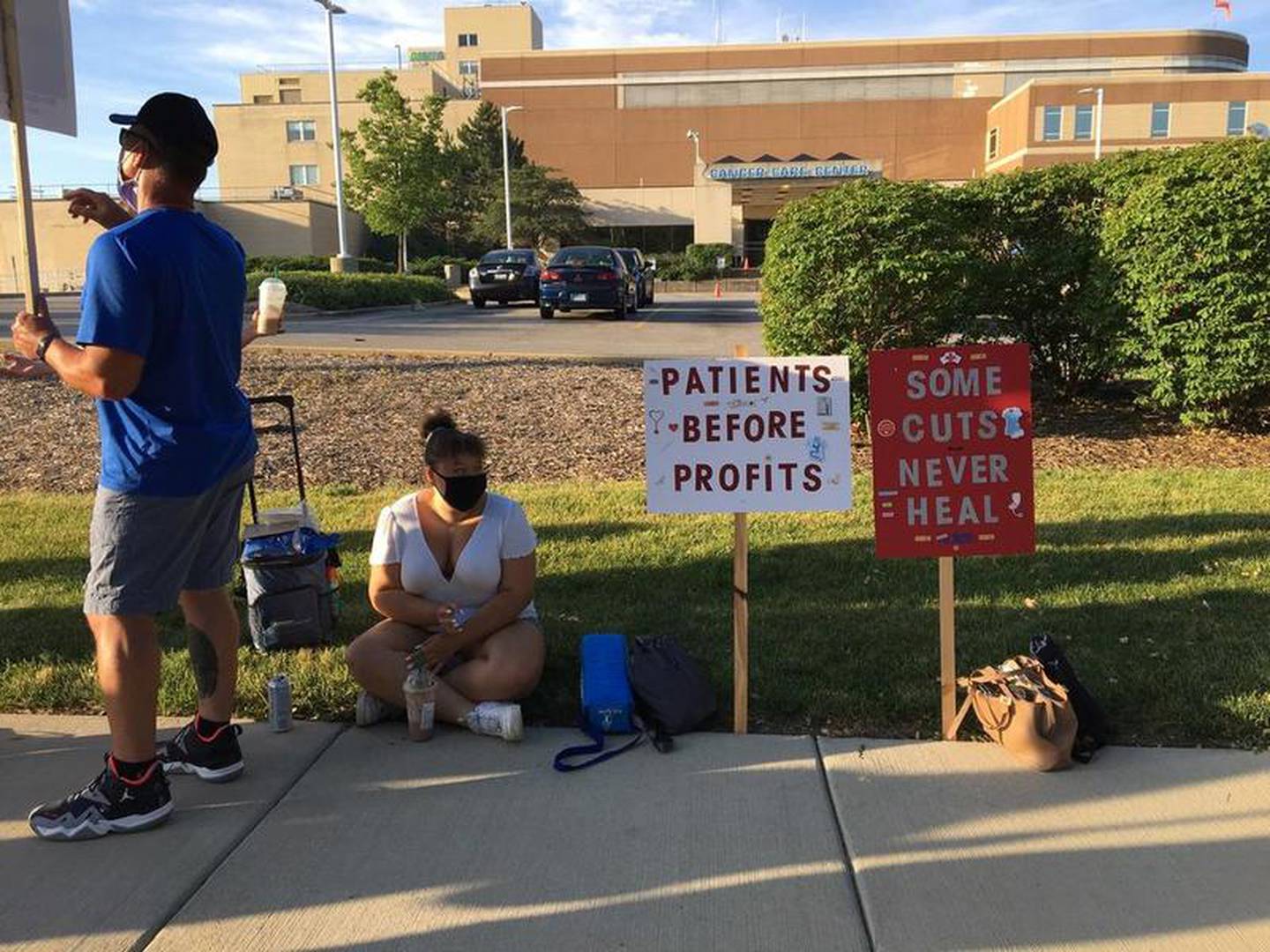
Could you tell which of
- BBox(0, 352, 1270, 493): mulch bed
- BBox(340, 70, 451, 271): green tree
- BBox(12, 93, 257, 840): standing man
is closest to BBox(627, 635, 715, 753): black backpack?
BBox(12, 93, 257, 840): standing man

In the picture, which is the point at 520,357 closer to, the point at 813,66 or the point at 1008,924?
the point at 1008,924

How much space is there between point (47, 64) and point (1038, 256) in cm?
743

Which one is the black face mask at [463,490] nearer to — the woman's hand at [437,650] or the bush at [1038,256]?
the woman's hand at [437,650]

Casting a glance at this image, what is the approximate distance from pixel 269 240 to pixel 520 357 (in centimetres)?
4769

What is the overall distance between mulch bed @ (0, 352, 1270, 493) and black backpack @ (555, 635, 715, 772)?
13.6 feet

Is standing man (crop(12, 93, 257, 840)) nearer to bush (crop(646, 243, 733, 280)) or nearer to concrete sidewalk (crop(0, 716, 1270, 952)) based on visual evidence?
concrete sidewalk (crop(0, 716, 1270, 952))

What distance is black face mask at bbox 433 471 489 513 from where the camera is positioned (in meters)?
3.83

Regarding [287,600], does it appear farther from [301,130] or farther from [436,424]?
[301,130]

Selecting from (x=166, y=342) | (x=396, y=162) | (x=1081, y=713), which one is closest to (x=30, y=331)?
(x=166, y=342)

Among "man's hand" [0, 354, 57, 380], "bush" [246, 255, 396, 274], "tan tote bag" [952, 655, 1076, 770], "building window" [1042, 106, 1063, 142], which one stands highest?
"building window" [1042, 106, 1063, 142]

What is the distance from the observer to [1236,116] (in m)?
62.2

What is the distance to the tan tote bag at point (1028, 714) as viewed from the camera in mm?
3412

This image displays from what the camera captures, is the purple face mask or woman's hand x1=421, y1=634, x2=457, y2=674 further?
woman's hand x1=421, y1=634, x2=457, y2=674

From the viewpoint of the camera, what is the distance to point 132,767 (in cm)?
306
